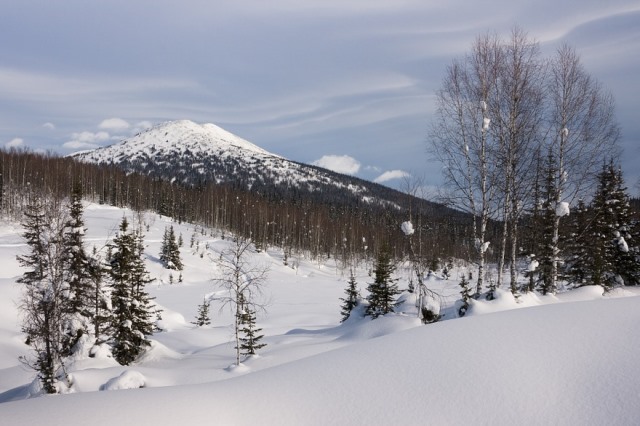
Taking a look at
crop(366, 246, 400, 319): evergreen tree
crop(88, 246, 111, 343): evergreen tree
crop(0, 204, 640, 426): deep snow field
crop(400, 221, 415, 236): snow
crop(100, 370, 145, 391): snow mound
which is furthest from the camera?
crop(366, 246, 400, 319): evergreen tree

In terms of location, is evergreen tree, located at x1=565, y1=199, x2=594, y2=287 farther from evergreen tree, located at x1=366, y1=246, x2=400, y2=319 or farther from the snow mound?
the snow mound

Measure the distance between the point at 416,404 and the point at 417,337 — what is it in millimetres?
1781

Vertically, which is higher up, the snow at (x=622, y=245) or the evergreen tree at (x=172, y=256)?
the snow at (x=622, y=245)

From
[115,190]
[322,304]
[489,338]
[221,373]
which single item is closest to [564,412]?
[489,338]

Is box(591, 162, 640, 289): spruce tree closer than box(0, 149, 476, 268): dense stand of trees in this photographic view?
Yes

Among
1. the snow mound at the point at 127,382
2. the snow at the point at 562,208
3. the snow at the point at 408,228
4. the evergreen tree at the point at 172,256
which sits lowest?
the evergreen tree at the point at 172,256

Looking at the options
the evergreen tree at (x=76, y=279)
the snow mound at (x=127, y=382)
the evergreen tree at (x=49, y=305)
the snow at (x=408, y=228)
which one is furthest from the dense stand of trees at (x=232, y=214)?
the snow mound at (x=127, y=382)

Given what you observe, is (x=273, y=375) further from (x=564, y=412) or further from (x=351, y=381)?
(x=564, y=412)

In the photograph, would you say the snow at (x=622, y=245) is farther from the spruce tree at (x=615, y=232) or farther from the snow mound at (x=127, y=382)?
the snow mound at (x=127, y=382)

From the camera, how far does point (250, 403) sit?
5.28 meters

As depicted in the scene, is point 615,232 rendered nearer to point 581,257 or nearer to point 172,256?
point 581,257

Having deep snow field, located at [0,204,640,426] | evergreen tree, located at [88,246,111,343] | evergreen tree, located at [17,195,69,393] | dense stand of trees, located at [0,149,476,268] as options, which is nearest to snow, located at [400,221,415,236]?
deep snow field, located at [0,204,640,426]

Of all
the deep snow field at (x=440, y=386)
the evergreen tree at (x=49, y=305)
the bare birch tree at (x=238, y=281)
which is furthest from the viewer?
the bare birch tree at (x=238, y=281)

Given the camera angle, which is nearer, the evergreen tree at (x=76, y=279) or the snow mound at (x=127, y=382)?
the snow mound at (x=127, y=382)
